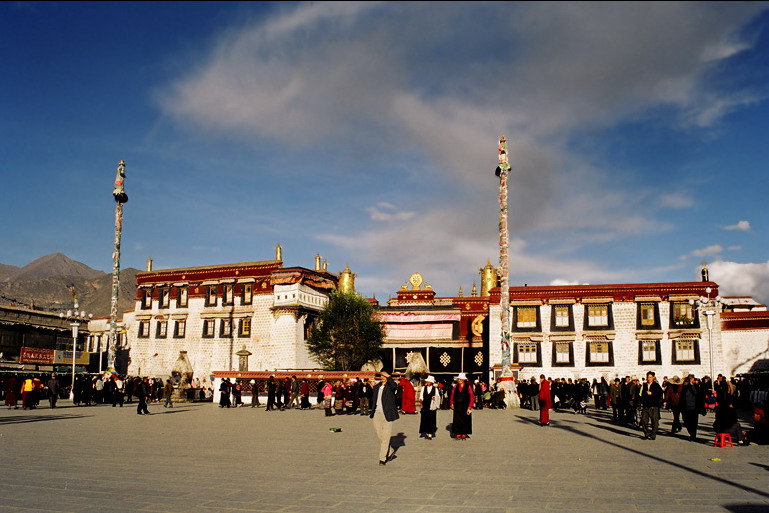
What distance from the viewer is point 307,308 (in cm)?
4925

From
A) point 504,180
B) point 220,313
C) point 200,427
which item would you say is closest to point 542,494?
point 200,427

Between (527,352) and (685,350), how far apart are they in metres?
10.3

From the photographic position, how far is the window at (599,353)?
44.0m

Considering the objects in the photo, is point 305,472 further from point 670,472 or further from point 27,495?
point 670,472

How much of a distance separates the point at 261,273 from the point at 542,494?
43.7 meters

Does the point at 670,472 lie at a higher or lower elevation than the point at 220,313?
lower

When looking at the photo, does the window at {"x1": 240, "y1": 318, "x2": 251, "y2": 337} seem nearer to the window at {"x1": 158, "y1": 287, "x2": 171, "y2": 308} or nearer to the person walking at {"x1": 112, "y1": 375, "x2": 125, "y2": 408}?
the window at {"x1": 158, "y1": 287, "x2": 171, "y2": 308}

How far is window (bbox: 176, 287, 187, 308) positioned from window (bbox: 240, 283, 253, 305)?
5946mm

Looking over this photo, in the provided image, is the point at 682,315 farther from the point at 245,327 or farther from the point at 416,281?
the point at 245,327

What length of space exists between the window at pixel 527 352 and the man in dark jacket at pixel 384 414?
1321 inches

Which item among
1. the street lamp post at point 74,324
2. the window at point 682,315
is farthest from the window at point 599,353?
the street lamp post at point 74,324

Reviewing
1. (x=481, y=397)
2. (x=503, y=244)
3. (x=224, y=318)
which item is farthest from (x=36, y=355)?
(x=503, y=244)

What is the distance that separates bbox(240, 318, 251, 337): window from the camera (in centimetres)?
5025

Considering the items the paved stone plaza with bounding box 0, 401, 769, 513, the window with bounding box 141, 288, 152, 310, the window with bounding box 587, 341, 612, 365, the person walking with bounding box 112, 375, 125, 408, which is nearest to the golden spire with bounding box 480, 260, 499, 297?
the window with bounding box 587, 341, 612, 365
